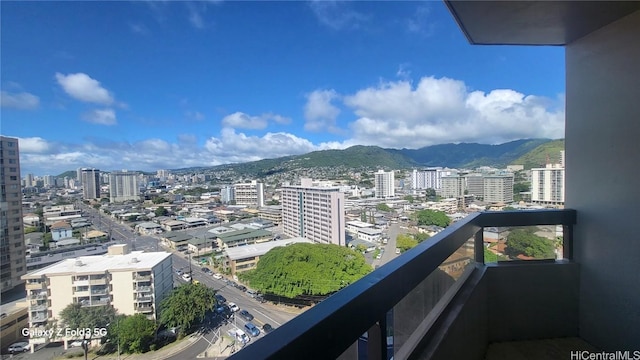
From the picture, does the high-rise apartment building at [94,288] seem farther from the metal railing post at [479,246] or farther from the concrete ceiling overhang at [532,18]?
the concrete ceiling overhang at [532,18]

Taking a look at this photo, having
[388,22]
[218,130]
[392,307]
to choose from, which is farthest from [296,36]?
[392,307]

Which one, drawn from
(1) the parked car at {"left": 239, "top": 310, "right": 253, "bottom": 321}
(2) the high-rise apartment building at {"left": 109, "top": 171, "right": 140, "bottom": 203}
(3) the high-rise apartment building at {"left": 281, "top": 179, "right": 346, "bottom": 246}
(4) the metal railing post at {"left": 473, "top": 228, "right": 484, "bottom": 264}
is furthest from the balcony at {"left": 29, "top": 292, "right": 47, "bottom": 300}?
(3) the high-rise apartment building at {"left": 281, "top": 179, "right": 346, "bottom": 246}

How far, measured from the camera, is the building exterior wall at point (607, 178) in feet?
7.34

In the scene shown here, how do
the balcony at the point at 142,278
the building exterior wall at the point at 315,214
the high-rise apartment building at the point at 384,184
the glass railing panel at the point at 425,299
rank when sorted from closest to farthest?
the glass railing panel at the point at 425,299
the balcony at the point at 142,278
the building exterior wall at the point at 315,214
the high-rise apartment building at the point at 384,184

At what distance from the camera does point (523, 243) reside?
2.55 meters

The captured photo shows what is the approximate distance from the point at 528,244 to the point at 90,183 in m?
6.79

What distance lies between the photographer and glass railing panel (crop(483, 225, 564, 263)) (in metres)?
2.42

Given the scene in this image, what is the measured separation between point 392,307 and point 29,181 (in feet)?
14.1

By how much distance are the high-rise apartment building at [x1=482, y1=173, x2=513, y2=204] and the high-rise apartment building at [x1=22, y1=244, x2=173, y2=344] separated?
15.5 feet

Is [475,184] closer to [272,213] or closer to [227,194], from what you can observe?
[272,213]


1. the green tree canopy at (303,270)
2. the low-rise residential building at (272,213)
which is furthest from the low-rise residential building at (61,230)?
the low-rise residential building at (272,213)

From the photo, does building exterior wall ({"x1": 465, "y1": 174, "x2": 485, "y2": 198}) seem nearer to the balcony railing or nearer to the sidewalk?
the balcony railing

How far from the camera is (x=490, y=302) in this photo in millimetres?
2303

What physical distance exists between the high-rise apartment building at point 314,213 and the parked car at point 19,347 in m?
4.49
